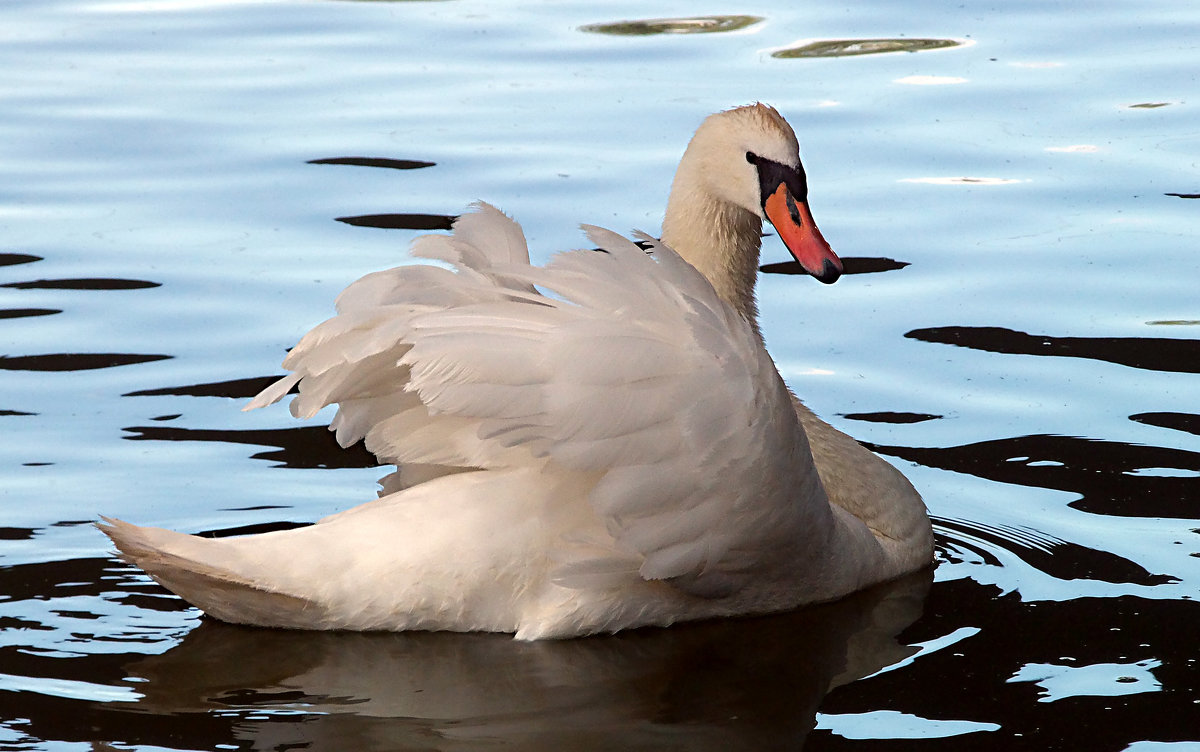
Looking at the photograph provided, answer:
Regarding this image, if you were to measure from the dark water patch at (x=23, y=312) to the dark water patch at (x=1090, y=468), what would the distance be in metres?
3.55

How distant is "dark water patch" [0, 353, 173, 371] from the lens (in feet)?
26.7

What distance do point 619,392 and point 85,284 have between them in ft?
13.6

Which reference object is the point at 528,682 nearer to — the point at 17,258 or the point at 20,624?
the point at 20,624

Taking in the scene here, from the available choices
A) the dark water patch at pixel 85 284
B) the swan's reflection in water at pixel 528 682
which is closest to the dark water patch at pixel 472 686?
the swan's reflection in water at pixel 528 682

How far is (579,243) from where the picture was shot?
9414 mm

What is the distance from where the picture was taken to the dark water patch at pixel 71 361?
26.7 feet

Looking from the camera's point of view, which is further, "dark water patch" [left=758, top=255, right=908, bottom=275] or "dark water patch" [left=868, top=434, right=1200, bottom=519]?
"dark water patch" [left=758, top=255, right=908, bottom=275]

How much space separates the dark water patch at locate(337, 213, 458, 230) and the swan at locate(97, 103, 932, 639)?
3557 millimetres

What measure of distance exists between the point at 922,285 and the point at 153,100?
4.93 m

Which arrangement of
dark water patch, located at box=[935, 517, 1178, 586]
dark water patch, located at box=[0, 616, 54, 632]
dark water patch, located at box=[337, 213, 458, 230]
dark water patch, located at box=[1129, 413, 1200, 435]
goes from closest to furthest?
1. dark water patch, located at box=[0, 616, 54, 632]
2. dark water patch, located at box=[935, 517, 1178, 586]
3. dark water patch, located at box=[1129, 413, 1200, 435]
4. dark water patch, located at box=[337, 213, 458, 230]

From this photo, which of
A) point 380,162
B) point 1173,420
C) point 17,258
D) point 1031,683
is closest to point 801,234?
point 1031,683

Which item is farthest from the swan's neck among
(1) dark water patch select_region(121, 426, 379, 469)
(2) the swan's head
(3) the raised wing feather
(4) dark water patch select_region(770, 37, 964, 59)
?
(4) dark water patch select_region(770, 37, 964, 59)

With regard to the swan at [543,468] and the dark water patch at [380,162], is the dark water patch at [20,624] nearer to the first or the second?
the swan at [543,468]

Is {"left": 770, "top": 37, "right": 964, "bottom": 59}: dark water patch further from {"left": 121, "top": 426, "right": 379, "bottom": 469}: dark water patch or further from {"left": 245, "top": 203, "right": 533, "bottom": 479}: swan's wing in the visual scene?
{"left": 245, "top": 203, "right": 533, "bottom": 479}: swan's wing
